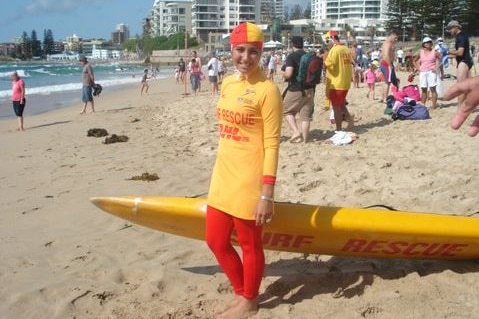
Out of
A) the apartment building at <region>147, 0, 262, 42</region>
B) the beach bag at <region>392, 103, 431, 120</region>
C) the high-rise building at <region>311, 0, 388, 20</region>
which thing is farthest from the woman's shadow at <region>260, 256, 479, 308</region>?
the high-rise building at <region>311, 0, 388, 20</region>

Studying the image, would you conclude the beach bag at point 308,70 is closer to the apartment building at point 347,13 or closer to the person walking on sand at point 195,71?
the person walking on sand at point 195,71

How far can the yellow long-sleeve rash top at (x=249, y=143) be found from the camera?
8.37ft

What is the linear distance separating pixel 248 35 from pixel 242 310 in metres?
1.56

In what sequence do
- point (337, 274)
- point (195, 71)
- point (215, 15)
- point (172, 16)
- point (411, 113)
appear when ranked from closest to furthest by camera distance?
1. point (337, 274)
2. point (411, 113)
3. point (195, 71)
4. point (215, 15)
5. point (172, 16)

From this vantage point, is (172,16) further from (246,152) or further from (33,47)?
(246,152)

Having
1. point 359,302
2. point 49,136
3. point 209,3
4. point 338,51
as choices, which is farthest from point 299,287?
point 209,3

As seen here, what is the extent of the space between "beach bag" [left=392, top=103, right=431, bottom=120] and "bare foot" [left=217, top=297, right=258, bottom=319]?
266 inches

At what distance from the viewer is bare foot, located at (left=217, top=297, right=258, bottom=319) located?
2816 millimetres

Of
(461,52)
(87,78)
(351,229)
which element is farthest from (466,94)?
(87,78)

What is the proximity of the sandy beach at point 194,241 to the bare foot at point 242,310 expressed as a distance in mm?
87

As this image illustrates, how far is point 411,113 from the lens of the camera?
883 centimetres

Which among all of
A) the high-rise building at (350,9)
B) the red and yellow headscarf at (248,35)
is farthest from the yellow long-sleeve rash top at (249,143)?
the high-rise building at (350,9)

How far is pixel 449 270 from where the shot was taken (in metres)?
3.10

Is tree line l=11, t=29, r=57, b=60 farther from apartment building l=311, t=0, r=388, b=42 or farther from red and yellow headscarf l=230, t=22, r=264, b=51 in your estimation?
red and yellow headscarf l=230, t=22, r=264, b=51
